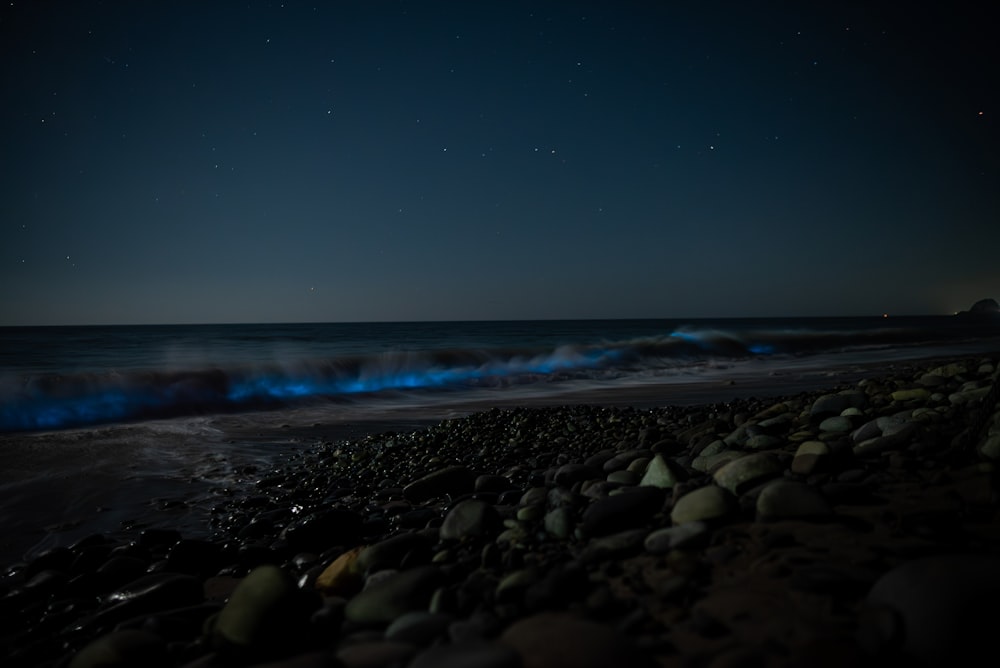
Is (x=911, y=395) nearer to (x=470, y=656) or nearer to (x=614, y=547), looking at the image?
(x=614, y=547)

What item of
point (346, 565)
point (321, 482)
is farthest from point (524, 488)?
point (321, 482)

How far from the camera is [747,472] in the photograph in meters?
2.42

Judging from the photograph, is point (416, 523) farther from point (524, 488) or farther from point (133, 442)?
point (133, 442)

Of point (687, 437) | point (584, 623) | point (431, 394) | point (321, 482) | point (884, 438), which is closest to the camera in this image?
point (584, 623)

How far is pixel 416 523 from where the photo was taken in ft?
11.0

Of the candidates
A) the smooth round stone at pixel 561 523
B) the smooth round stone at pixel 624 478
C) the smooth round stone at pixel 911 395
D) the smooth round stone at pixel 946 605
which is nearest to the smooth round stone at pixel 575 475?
the smooth round stone at pixel 624 478

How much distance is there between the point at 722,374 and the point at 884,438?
1068 cm

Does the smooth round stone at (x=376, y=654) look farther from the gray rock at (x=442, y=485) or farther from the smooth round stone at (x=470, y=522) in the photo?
the gray rock at (x=442, y=485)

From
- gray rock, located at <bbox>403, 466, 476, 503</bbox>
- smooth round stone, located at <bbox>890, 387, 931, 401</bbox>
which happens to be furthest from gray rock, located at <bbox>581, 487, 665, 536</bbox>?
smooth round stone, located at <bbox>890, 387, 931, 401</bbox>

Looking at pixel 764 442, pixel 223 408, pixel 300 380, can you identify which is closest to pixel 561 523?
pixel 764 442

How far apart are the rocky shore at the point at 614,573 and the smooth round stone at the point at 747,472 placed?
1 cm

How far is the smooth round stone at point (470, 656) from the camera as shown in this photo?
1.22 m

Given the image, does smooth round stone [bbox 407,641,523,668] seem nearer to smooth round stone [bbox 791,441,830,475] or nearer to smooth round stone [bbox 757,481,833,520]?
smooth round stone [bbox 757,481,833,520]

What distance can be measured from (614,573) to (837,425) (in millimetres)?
2587
